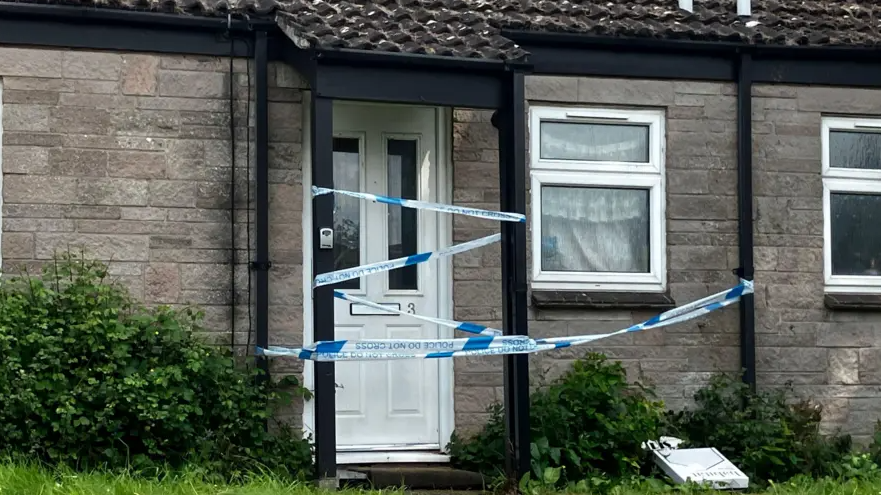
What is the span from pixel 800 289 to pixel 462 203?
280 cm

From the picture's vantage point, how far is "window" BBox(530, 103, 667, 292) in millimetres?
9922

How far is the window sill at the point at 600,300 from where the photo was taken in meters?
9.72

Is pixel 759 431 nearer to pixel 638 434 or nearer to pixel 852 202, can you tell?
pixel 638 434

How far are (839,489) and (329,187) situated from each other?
12.8 feet

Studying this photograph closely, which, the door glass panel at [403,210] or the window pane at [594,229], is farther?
the window pane at [594,229]

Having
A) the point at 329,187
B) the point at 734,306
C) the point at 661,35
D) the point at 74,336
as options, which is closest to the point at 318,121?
the point at 329,187

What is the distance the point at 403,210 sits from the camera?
9.77 m

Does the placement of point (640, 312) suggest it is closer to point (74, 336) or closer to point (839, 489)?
point (839, 489)

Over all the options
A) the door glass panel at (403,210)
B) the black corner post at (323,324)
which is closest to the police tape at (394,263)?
the black corner post at (323,324)

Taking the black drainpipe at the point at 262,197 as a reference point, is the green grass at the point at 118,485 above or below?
below

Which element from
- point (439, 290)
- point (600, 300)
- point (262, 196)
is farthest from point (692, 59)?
point (262, 196)

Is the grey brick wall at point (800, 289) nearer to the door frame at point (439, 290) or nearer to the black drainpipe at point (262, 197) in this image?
the door frame at point (439, 290)

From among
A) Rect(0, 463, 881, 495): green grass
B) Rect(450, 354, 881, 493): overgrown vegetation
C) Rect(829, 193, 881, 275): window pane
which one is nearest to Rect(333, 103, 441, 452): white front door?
Rect(450, 354, 881, 493): overgrown vegetation

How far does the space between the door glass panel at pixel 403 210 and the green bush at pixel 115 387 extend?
144 centimetres
